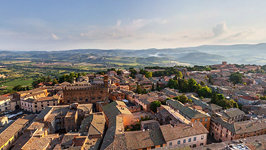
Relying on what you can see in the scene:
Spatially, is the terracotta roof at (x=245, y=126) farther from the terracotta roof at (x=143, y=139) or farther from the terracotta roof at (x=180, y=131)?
A: the terracotta roof at (x=143, y=139)

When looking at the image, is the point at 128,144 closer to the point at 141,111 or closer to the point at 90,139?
the point at 90,139

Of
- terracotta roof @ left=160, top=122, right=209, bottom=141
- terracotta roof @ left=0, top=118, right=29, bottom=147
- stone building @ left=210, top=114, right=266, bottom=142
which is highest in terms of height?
terracotta roof @ left=160, top=122, right=209, bottom=141

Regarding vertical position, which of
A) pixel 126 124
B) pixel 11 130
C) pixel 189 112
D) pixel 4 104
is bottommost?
pixel 126 124

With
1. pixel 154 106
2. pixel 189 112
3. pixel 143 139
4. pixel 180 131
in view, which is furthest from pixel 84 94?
pixel 180 131

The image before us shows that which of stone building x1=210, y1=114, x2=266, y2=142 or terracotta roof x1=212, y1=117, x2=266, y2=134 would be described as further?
terracotta roof x1=212, y1=117, x2=266, y2=134

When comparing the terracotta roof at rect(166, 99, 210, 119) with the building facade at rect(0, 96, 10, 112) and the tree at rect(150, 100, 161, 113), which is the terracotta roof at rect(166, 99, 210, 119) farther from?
the building facade at rect(0, 96, 10, 112)

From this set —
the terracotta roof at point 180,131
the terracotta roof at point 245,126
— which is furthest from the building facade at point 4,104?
the terracotta roof at point 245,126

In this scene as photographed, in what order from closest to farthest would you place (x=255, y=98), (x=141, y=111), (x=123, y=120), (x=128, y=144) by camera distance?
(x=128, y=144) → (x=123, y=120) → (x=141, y=111) → (x=255, y=98)

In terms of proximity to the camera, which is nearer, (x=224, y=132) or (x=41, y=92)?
(x=224, y=132)

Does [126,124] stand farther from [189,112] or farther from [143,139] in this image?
[189,112]

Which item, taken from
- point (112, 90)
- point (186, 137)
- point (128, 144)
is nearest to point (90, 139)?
point (128, 144)

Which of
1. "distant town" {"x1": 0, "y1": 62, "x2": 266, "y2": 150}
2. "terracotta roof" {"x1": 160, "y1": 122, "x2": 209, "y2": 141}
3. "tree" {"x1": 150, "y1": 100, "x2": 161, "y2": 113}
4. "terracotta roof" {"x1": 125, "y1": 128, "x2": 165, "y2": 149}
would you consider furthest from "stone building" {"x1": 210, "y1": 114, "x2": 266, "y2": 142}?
"tree" {"x1": 150, "y1": 100, "x2": 161, "y2": 113}
